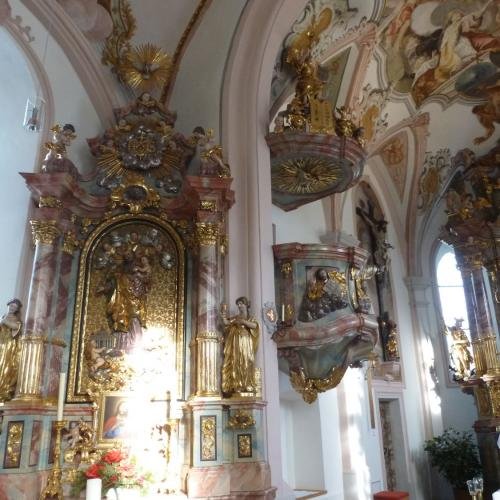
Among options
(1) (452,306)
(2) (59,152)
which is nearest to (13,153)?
(2) (59,152)

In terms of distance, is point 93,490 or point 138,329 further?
point 138,329

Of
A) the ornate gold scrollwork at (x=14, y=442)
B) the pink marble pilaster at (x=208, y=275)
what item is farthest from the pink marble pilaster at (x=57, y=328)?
the pink marble pilaster at (x=208, y=275)

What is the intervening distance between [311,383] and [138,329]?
2353 millimetres

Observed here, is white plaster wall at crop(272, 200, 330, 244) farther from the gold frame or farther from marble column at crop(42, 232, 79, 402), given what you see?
the gold frame

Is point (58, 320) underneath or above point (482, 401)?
above

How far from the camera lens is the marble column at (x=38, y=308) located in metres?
5.55

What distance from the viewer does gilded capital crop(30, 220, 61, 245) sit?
611cm

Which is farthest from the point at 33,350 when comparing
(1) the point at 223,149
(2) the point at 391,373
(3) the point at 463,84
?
(3) the point at 463,84

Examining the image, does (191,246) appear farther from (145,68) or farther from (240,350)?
(145,68)

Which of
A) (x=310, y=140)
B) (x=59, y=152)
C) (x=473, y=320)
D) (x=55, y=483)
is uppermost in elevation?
(x=310, y=140)

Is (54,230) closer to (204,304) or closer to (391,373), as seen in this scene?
(204,304)

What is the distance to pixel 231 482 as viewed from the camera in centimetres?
565

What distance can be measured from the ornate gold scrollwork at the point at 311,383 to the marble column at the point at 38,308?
10.2 feet

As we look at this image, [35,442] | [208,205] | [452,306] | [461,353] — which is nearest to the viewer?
[35,442]
